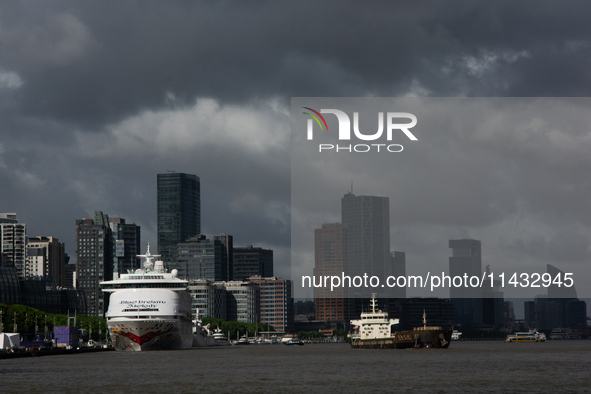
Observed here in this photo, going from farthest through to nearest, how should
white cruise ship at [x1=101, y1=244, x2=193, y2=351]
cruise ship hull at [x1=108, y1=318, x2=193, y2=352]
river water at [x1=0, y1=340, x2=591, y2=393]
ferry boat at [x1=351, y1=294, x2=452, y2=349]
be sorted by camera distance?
ferry boat at [x1=351, y1=294, x2=452, y2=349], white cruise ship at [x1=101, y1=244, x2=193, y2=351], cruise ship hull at [x1=108, y1=318, x2=193, y2=352], river water at [x1=0, y1=340, x2=591, y2=393]

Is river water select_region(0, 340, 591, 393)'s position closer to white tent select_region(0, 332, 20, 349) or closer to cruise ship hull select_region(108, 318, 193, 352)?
white tent select_region(0, 332, 20, 349)

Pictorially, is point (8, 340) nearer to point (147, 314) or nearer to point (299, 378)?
point (147, 314)

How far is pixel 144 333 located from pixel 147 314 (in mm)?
3401

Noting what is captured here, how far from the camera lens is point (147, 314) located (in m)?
144

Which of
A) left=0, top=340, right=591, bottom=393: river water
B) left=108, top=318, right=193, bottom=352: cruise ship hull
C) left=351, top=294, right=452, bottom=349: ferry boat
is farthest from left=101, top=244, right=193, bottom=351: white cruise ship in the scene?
left=0, top=340, right=591, bottom=393: river water

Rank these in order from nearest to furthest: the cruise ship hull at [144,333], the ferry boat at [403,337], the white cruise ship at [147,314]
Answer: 1. the cruise ship hull at [144,333]
2. the white cruise ship at [147,314]
3. the ferry boat at [403,337]

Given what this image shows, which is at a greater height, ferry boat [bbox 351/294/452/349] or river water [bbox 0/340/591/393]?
river water [bbox 0/340/591/393]

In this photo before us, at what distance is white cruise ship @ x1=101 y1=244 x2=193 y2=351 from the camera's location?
144 meters

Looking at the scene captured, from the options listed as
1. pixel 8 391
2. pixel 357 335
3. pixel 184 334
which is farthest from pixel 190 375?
pixel 357 335

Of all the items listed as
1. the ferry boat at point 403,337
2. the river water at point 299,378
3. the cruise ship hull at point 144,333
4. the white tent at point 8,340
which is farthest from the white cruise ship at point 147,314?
the river water at point 299,378

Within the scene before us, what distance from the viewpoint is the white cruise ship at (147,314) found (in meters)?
144

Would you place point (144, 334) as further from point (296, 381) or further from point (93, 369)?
point (296, 381)

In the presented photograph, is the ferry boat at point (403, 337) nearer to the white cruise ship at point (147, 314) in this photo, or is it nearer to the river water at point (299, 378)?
the white cruise ship at point (147, 314)

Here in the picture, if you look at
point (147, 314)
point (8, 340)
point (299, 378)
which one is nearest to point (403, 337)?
point (147, 314)
